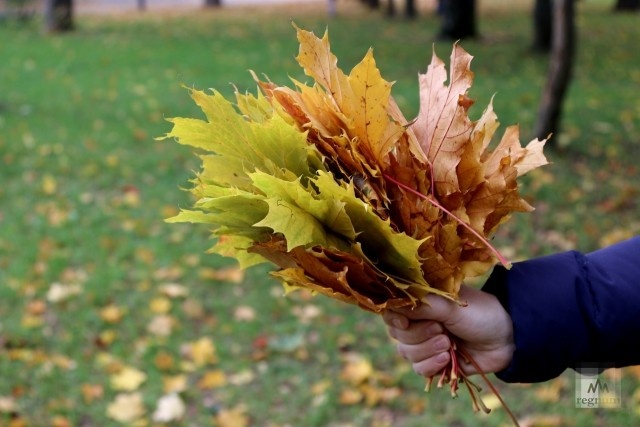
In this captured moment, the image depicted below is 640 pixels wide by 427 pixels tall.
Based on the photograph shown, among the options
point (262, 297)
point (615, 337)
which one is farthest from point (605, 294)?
point (262, 297)

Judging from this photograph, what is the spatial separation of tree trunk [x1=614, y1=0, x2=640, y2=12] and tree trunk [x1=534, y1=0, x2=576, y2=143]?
1600 cm

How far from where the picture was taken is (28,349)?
3.88 metres

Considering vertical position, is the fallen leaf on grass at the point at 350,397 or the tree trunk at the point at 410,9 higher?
the fallen leaf on grass at the point at 350,397

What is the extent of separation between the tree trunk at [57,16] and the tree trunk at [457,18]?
7.83m

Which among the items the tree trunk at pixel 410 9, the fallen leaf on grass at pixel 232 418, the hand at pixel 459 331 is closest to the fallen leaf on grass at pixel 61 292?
the fallen leaf on grass at pixel 232 418

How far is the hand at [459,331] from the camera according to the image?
4.90 feet

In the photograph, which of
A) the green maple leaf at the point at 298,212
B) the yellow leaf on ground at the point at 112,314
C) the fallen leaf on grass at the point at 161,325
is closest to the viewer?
the green maple leaf at the point at 298,212

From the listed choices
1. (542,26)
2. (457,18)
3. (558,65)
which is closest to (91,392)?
(558,65)

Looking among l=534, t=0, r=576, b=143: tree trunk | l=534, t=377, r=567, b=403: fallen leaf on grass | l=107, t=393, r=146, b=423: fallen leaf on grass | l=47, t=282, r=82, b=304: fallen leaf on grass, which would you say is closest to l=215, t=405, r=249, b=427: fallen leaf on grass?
l=107, t=393, r=146, b=423: fallen leaf on grass

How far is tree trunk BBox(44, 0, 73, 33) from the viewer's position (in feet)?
51.1

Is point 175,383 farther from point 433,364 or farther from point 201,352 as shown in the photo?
point 433,364

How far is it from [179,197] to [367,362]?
2.67 meters

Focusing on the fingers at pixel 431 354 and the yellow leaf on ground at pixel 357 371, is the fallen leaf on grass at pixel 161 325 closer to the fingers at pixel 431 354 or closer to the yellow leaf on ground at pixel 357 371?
the yellow leaf on ground at pixel 357 371

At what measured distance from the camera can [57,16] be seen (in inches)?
618
